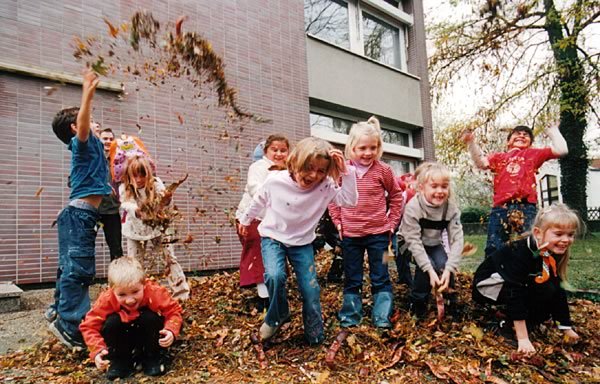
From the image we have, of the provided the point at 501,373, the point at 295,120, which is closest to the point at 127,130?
the point at 295,120

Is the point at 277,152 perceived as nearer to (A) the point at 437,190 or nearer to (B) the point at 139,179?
(B) the point at 139,179

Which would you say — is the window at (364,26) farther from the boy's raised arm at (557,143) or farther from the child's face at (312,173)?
the child's face at (312,173)

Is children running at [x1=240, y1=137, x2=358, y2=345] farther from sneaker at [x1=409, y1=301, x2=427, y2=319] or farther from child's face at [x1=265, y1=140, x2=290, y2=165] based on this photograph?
sneaker at [x1=409, y1=301, x2=427, y2=319]

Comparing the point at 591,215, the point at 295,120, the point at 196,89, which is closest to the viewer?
the point at 196,89

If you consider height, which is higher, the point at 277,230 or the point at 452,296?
the point at 277,230

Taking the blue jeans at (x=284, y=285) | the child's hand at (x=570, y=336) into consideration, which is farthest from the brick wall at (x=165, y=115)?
the child's hand at (x=570, y=336)

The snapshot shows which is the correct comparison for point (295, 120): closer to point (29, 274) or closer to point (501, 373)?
point (29, 274)

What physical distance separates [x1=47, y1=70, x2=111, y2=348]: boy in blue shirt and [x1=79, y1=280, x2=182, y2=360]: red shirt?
423 mm

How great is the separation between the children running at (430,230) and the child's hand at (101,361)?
2.29 meters

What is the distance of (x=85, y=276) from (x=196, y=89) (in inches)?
179

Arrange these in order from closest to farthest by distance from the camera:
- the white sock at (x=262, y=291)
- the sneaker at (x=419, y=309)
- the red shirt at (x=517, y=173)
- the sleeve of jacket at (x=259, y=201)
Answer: the sleeve of jacket at (x=259, y=201)
the sneaker at (x=419, y=309)
the white sock at (x=262, y=291)
the red shirt at (x=517, y=173)

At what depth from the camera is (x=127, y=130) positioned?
6.49m

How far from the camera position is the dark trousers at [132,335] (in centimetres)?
283

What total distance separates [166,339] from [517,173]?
12.1ft
